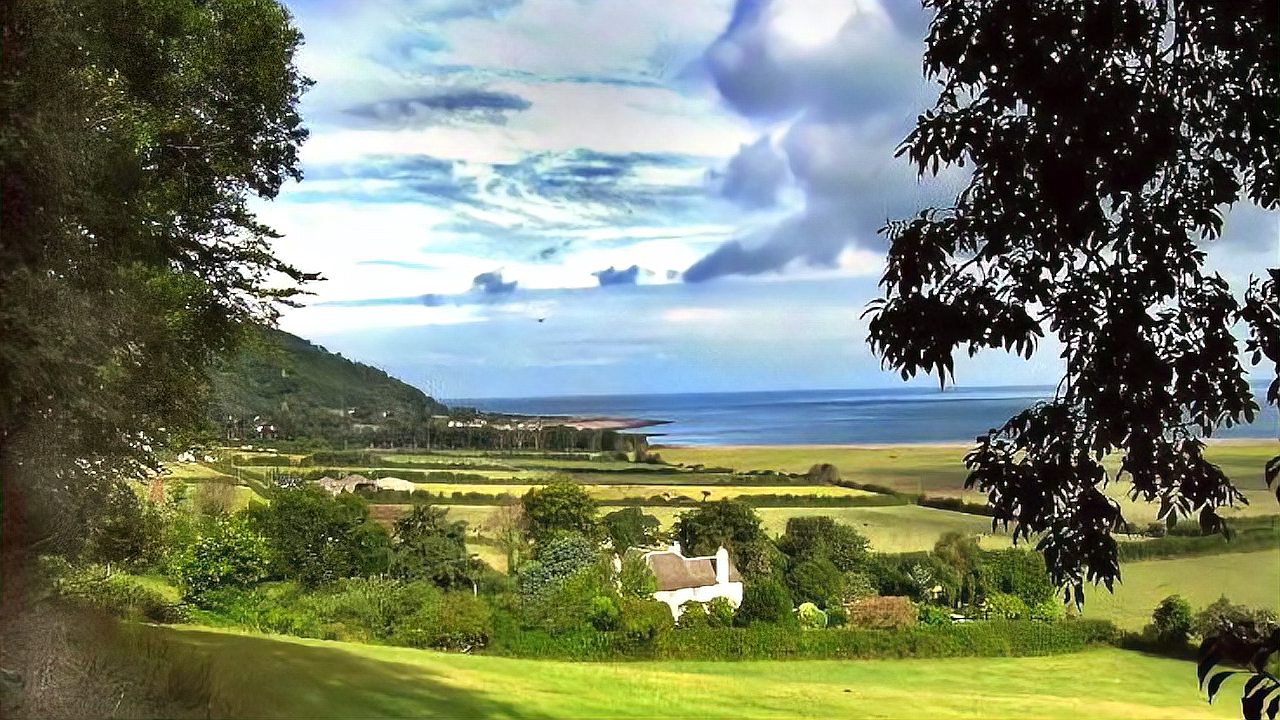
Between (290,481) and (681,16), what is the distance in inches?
142

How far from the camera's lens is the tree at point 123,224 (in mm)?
2865

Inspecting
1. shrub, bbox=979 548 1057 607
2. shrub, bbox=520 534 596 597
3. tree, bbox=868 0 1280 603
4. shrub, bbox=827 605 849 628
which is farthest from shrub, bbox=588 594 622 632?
tree, bbox=868 0 1280 603

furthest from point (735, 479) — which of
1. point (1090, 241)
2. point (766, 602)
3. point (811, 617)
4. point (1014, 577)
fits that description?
point (1090, 241)

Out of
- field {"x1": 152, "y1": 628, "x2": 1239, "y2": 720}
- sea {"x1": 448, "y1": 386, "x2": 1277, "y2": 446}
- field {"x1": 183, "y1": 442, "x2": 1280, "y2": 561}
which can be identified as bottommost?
field {"x1": 152, "y1": 628, "x2": 1239, "y2": 720}

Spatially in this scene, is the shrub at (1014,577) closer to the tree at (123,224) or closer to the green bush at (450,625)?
the green bush at (450,625)

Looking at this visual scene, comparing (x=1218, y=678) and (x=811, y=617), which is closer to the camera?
(x=1218, y=678)

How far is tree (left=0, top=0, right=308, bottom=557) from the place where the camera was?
2865 mm

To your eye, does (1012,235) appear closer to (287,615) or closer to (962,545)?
(962,545)

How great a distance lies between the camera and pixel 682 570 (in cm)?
568

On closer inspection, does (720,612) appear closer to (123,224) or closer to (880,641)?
(880,641)

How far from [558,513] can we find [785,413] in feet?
5.21

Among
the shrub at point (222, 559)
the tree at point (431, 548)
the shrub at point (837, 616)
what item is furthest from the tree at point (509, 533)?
the shrub at point (837, 616)

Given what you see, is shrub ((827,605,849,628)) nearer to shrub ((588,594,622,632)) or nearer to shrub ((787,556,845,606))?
shrub ((787,556,845,606))

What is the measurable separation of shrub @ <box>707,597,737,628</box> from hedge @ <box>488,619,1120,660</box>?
4 cm
